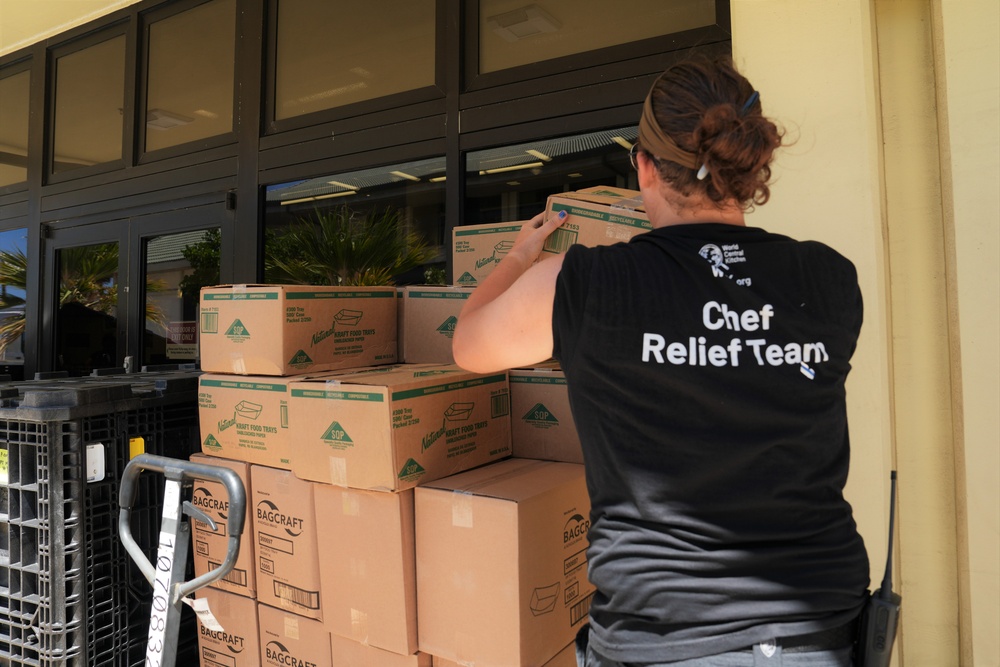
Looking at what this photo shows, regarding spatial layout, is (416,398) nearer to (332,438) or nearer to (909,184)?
(332,438)

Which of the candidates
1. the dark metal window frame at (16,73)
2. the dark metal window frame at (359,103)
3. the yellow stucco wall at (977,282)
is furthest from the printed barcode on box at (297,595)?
the dark metal window frame at (16,73)

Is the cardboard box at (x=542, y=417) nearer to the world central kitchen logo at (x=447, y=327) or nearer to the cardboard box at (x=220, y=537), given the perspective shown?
the world central kitchen logo at (x=447, y=327)

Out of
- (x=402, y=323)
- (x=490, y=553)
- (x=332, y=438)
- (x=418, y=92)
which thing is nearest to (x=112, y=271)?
(x=418, y=92)

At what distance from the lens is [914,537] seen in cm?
196

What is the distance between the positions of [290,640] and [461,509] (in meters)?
0.66

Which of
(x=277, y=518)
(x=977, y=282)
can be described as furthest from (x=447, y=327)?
(x=977, y=282)

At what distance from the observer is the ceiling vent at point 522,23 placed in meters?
2.58

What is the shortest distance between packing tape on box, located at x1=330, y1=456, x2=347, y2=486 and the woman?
0.71 metres

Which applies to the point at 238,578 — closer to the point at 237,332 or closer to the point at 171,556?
the point at 171,556

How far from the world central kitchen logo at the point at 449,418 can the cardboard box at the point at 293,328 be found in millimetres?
451

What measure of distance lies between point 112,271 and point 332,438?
3.10 meters

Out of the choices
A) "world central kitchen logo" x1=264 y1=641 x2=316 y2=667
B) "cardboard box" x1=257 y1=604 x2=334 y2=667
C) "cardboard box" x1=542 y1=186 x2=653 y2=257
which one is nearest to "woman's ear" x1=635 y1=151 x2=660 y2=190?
"cardboard box" x1=542 y1=186 x2=653 y2=257

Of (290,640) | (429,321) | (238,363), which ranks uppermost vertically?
(429,321)

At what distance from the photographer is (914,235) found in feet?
6.49
